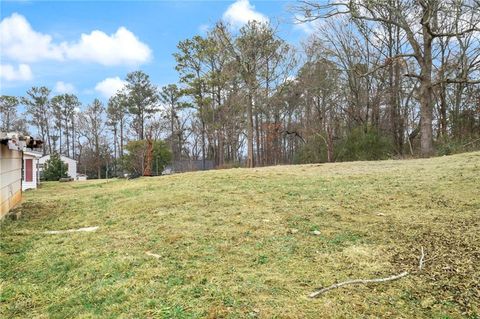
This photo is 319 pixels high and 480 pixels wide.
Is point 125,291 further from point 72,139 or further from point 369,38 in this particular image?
point 72,139

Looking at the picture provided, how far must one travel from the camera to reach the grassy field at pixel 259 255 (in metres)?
2.42

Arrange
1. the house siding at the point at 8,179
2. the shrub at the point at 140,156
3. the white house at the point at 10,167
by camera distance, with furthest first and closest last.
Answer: the shrub at the point at 140,156 → the house siding at the point at 8,179 → the white house at the point at 10,167

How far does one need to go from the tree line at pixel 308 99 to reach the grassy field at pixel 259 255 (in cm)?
882

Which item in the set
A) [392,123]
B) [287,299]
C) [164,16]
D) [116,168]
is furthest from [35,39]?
[116,168]

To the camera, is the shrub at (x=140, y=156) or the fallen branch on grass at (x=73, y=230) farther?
the shrub at (x=140, y=156)

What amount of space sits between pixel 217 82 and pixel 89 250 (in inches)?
799

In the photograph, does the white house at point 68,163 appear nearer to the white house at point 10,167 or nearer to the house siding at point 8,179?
the house siding at point 8,179

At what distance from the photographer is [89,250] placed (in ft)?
12.6

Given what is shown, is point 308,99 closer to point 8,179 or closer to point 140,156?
point 140,156

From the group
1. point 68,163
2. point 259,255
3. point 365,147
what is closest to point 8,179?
point 259,255

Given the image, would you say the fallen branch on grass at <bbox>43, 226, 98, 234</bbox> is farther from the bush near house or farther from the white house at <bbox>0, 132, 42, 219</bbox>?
the bush near house

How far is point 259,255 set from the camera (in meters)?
3.27

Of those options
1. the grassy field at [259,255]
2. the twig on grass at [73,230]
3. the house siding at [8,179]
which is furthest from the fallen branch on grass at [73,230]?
the house siding at [8,179]

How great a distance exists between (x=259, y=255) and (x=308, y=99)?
1948cm
